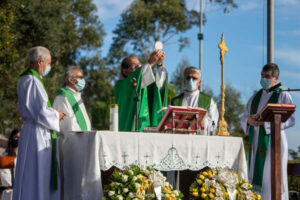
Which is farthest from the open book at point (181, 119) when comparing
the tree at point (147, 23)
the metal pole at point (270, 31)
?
the tree at point (147, 23)

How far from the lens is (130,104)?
656 centimetres

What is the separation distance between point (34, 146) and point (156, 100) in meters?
1.84

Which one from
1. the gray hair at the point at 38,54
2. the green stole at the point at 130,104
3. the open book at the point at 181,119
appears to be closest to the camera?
the open book at the point at 181,119

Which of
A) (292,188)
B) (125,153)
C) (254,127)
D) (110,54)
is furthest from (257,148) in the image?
(110,54)

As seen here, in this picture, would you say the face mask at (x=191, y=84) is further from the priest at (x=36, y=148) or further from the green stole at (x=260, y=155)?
the priest at (x=36, y=148)

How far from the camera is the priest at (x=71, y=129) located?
5277mm

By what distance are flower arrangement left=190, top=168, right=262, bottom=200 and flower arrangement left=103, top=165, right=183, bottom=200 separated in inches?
12.9

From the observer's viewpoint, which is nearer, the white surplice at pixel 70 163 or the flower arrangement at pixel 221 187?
the white surplice at pixel 70 163

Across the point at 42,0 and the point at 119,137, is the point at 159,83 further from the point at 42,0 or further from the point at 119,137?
the point at 42,0

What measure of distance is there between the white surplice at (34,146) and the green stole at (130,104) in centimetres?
129

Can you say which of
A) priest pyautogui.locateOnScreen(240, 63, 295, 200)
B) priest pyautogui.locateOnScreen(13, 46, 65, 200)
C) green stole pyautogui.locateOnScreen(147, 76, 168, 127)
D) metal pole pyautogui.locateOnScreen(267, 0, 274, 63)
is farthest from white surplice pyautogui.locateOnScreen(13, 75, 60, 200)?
metal pole pyautogui.locateOnScreen(267, 0, 274, 63)

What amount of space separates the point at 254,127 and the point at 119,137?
9.19 ft

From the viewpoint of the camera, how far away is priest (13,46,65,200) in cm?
549

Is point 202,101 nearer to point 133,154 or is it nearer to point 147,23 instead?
point 133,154
